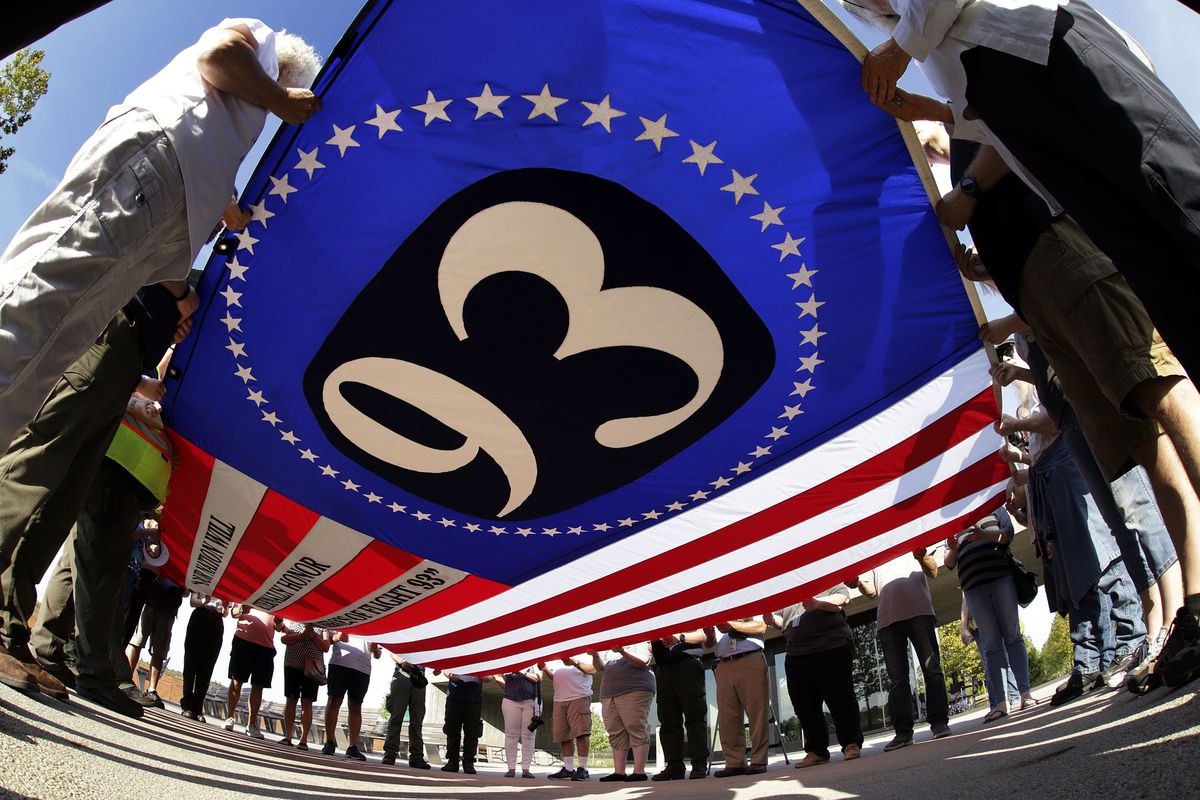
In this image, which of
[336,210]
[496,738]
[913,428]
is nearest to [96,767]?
[336,210]

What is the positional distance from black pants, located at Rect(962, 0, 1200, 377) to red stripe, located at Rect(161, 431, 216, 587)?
10.8 ft

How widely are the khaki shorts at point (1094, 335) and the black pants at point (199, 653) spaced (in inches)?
199

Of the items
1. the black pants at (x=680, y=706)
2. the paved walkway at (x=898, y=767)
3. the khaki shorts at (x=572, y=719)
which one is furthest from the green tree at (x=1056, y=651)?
the paved walkway at (x=898, y=767)

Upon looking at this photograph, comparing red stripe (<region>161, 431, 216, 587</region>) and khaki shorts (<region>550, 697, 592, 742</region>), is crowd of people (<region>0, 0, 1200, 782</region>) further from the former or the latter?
khaki shorts (<region>550, 697, 592, 742</region>)

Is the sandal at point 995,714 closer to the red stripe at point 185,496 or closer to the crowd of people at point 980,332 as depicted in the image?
the crowd of people at point 980,332

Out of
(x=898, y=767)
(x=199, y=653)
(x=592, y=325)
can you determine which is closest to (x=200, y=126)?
(x=592, y=325)

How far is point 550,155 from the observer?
1.97 m

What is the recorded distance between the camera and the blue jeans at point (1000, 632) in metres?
3.21

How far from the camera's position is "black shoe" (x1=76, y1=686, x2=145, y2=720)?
230 centimetres

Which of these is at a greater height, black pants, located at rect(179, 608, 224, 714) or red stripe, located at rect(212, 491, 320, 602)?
red stripe, located at rect(212, 491, 320, 602)

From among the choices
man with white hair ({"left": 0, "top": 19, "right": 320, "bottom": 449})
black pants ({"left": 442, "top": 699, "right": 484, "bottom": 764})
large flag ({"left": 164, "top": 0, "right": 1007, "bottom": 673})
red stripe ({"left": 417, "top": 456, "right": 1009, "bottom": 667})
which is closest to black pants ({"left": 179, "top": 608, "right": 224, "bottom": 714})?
large flag ({"left": 164, "top": 0, "right": 1007, "bottom": 673})

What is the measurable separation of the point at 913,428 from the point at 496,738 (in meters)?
17.9

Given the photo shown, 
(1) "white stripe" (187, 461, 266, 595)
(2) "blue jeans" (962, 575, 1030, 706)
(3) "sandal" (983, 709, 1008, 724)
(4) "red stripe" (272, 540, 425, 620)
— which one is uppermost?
(1) "white stripe" (187, 461, 266, 595)

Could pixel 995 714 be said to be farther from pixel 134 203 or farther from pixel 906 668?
pixel 134 203
